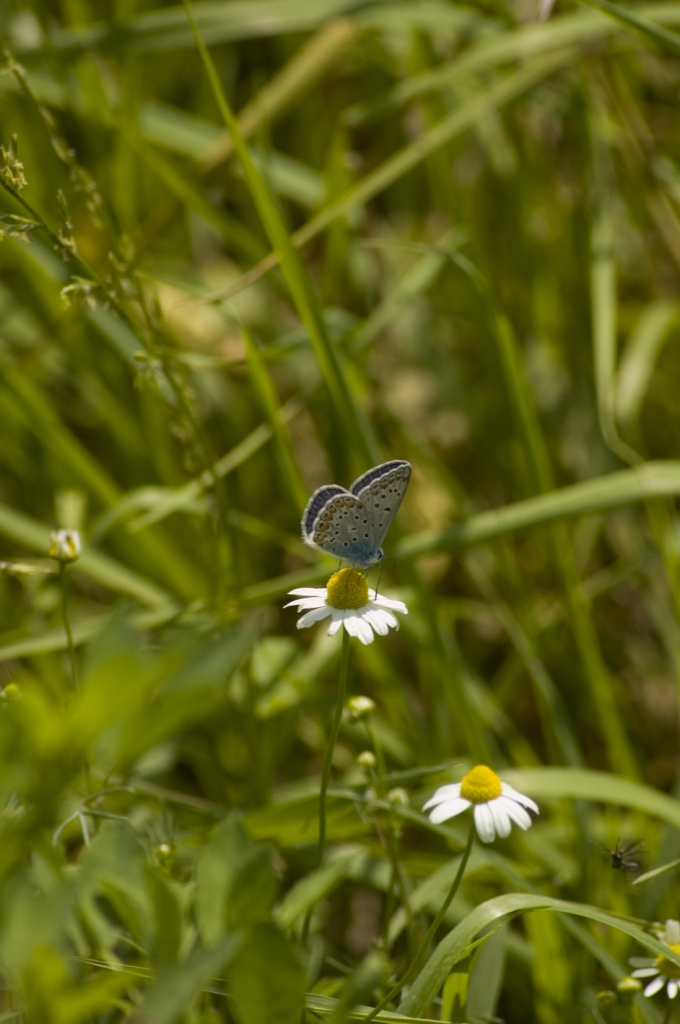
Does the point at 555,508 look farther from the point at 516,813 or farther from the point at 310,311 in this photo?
the point at 516,813

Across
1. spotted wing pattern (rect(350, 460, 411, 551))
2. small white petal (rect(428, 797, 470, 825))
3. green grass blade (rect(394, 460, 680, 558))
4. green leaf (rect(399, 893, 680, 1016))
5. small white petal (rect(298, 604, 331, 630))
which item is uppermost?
green grass blade (rect(394, 460, 680, 558))

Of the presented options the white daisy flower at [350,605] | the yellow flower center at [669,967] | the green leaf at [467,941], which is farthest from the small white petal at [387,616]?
the yellow flower center at [669,967]

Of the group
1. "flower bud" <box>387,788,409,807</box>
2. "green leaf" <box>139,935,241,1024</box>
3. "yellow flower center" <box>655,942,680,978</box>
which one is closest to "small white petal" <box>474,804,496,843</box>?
"flower bud" <box>387,788,409,807</box>

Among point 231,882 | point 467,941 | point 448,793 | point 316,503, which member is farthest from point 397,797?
point 231,882

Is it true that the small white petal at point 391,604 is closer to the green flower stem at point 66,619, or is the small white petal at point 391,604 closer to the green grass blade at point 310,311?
the green flower stem at point 66,619

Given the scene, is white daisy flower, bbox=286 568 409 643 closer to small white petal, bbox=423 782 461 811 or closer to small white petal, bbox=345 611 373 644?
small white petal, bbox=345 611 373 644
